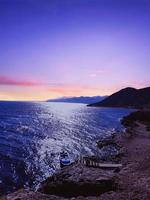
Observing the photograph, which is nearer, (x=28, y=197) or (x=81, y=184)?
(x=28, y=197)

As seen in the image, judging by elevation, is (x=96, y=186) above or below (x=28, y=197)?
above

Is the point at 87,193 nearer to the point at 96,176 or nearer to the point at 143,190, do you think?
the point at 96,176

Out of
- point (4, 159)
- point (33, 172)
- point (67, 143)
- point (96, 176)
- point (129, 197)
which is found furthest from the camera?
point (67, 143)

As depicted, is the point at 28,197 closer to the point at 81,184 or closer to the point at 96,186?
the point at 81,184

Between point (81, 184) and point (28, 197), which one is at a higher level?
point (81, 184)

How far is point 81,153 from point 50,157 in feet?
28.8

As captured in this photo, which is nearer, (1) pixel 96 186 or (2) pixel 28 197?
(2) pixel 28 197

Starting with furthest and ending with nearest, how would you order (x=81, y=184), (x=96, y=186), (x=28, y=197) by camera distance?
(x=81, y=184) < (x=96, y=186) < (x=28, y=197)

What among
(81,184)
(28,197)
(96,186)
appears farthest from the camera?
(81,184)

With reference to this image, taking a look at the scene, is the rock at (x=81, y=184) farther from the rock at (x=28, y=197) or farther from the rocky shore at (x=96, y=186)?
the rock at (x=28, y=197)

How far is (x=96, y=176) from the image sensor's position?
30.5 m

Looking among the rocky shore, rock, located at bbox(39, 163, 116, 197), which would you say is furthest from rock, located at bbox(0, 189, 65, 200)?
rock, located at bbox(39, 163, 116, 197)

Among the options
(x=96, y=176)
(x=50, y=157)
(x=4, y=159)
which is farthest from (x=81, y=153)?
(x=96, y=176)

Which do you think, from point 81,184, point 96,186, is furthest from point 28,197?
point 96,186
